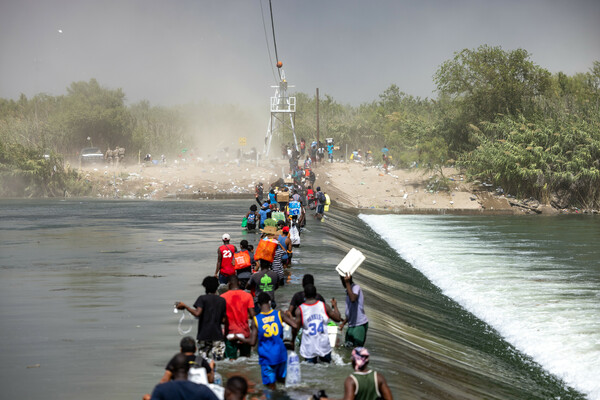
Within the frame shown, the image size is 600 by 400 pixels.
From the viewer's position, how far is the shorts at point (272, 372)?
10031 millimetres

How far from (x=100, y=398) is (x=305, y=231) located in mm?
22701

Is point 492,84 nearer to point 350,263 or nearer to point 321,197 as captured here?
point 321,197

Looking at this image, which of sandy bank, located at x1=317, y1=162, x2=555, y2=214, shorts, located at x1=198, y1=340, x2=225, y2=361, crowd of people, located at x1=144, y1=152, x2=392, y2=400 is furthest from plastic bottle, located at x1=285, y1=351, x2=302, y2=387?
sandy bank, located at x1=317, y1=162, x2=555, y2=214

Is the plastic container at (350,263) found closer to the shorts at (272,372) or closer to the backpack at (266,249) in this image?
the shorts at (272,372)

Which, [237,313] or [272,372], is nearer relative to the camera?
[272,372]

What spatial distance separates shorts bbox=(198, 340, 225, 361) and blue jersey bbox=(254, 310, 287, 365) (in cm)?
97

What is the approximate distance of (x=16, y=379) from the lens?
36.9 ft

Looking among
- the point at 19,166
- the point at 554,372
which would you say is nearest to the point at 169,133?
the point at 19,166

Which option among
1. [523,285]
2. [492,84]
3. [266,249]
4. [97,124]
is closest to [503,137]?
A: [492,84]

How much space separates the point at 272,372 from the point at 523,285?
19944mm

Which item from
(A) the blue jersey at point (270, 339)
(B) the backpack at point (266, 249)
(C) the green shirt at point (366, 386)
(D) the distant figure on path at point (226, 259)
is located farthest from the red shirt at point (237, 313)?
(B) the backpack at point (266, 249)

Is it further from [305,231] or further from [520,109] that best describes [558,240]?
[520,109]

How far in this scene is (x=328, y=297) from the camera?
59.8 ft

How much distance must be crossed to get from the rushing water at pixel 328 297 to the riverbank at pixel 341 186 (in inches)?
754
